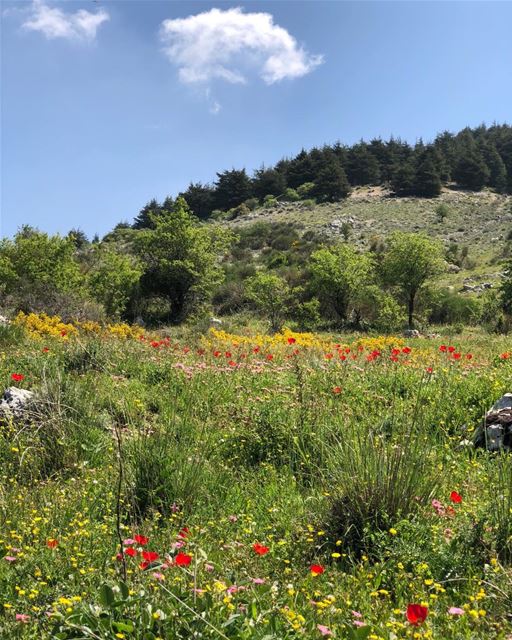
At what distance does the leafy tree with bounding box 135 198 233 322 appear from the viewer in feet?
82.2

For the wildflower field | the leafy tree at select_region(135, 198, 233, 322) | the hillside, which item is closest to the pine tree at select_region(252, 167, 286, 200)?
the hillside

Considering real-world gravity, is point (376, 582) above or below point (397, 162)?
below

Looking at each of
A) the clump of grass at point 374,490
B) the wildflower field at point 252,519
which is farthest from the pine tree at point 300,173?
the clump of grass at point 374,490

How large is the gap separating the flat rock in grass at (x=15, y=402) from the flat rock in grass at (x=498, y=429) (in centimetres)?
420

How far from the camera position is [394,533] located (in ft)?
8.98

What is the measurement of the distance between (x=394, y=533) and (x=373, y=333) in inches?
711

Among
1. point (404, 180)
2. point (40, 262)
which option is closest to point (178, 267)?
point (40, 262)

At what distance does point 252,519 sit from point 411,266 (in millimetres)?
22521

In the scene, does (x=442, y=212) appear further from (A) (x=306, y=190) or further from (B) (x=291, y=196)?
(B) (x=291, y=196)

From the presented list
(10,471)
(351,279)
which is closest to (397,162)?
(351,279)

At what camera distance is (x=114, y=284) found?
23.5 m

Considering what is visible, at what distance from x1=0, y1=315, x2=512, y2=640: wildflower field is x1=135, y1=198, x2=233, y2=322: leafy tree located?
19.1 m

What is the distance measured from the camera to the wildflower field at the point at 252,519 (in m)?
2.02

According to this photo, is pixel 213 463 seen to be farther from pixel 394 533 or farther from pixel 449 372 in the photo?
pixel 449 372
